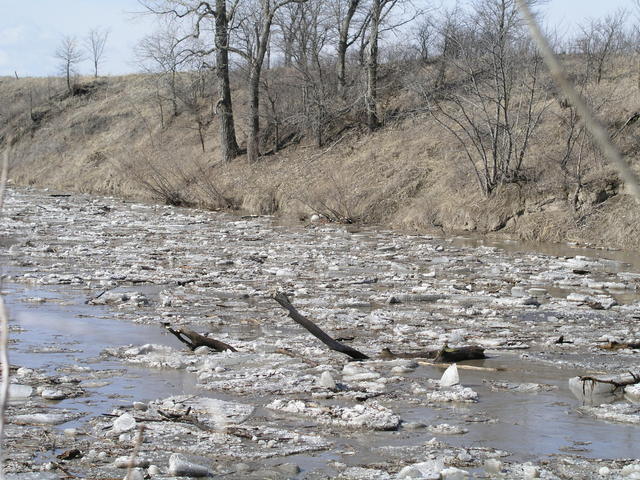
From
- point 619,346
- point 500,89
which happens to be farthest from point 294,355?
point 500,89

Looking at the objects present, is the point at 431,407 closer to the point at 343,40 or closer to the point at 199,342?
the point at 199,342

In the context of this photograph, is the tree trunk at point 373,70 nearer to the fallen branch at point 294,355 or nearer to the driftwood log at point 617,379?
the fallen branch at point 294,355

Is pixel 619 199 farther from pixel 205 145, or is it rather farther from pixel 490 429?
pixel 205 145

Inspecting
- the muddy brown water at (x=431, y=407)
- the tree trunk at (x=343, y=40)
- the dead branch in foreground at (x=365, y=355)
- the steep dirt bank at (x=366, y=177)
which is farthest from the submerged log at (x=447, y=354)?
the tree trunk at (x=343, y=40)

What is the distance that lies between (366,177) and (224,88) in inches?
349

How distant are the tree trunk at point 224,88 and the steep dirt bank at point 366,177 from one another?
82cm

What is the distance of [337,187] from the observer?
23.4m

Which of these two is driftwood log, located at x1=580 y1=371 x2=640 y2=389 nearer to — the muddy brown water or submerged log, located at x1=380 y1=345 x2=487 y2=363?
the muddy brown water

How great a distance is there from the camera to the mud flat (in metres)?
4.64

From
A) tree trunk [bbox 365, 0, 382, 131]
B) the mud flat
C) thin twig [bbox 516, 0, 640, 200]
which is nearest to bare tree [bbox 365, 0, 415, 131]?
tree trunk [bbox 365, 0, 382, 131]

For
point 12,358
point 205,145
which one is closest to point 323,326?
point 12,358

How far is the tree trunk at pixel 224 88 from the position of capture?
98.9ft

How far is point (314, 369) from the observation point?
6695 mm

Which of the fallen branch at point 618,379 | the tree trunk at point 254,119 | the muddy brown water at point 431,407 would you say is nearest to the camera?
the muddy brown water at point 431,407
